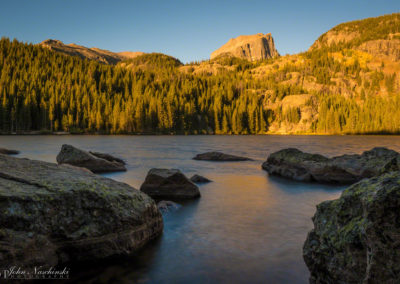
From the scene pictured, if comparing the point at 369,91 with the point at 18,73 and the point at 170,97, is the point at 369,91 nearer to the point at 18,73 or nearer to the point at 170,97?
the point at 170,97

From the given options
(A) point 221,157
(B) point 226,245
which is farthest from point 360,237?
(A) point 221,157

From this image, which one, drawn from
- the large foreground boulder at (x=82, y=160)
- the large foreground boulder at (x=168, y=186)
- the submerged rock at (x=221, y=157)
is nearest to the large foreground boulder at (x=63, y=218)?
the large foreground boulder at (x=168, y=186)

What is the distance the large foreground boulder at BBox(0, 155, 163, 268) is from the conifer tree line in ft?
367

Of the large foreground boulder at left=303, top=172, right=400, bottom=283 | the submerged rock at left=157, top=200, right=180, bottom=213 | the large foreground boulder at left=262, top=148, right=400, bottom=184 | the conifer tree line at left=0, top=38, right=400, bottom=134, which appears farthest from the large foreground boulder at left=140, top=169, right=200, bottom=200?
the conifer tree line at left=0, top=38, right=400, bottom=134

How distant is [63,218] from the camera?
18.5 feet

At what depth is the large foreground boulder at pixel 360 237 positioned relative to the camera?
334 cm

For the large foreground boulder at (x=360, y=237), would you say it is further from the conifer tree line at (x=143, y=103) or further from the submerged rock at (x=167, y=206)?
the conifer tree line at (x=143, y=103)

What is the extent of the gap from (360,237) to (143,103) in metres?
129

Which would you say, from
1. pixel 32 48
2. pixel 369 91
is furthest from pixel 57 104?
pixel 369 91

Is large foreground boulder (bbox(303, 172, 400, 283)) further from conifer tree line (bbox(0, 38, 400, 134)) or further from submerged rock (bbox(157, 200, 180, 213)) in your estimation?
conifer tree line (bbox(0, 38, 400, 134))

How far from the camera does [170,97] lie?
136000 millimetres

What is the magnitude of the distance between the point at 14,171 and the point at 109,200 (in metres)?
2.52

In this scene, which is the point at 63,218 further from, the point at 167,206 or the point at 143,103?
the point at 143,103

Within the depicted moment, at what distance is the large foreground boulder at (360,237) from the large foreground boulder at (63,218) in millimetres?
4014
